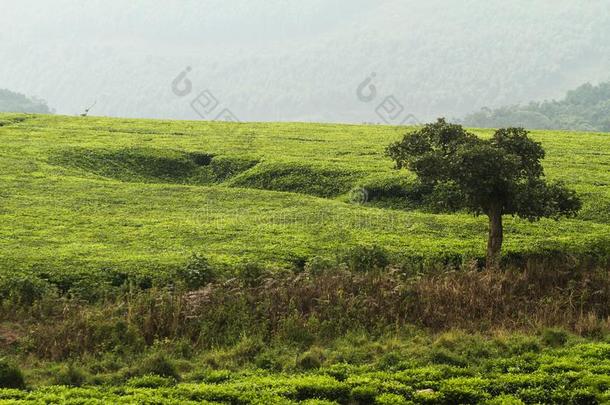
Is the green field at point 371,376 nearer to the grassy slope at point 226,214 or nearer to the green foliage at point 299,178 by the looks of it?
the grassy slope at point 226,214

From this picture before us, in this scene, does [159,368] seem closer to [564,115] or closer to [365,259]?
[365,259]

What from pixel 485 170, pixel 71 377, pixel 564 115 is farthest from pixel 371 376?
pixel 564 115

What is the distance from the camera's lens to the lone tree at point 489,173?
69.9ft

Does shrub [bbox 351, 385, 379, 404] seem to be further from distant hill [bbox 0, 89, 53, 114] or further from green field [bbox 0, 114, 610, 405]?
distant hill [bbox 0, 89, 53, 114]

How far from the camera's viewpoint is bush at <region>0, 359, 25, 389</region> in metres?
14.4

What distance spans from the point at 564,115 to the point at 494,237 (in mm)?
129249

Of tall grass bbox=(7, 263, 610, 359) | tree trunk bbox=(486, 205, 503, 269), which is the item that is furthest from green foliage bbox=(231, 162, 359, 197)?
tall grass bbox=(7, 263, 610, 359)

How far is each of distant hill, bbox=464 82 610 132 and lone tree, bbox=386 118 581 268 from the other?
103 m

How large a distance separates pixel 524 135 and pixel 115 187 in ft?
61.8

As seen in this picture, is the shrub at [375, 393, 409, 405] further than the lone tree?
No

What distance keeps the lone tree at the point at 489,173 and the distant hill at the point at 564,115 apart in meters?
103

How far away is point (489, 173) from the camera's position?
21.4 m

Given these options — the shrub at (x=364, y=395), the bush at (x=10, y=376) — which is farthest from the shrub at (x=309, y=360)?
the bush at (x=10, y=376)

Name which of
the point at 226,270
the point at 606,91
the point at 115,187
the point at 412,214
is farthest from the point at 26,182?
the point at 606,91
